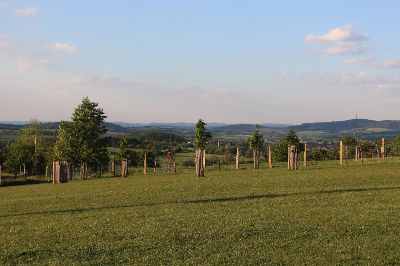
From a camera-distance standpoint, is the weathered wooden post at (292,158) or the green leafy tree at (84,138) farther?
the green leafy tree at (84,138)

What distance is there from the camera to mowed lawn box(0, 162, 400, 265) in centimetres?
1347

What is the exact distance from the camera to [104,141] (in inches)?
3455

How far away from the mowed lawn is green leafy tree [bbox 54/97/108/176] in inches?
2055

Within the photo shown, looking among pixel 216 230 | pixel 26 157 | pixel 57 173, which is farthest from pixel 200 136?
pixel 216 230

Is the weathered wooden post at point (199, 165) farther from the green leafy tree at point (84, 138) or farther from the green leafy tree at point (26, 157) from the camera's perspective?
the green leafy tree at point (26, 157)

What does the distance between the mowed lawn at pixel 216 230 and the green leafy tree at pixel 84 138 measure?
52.2m

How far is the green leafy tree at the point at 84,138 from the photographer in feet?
263

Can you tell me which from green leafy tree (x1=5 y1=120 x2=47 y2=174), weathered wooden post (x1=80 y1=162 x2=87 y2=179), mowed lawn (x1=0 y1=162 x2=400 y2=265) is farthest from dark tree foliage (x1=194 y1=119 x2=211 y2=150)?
mowed lawn (x1=0 y1=162 x2=400 y2=265)

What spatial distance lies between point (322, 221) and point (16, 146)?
3441 inches

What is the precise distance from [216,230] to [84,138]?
223ft

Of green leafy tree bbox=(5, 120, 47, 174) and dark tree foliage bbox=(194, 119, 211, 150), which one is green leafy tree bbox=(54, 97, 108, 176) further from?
dark tree foliage bbox=(194, 119, 211, 150)

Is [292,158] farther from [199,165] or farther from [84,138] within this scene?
[84,138]

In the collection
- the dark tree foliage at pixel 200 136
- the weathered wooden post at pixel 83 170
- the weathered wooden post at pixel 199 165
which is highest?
the dark tree foliage at pixel 200 136

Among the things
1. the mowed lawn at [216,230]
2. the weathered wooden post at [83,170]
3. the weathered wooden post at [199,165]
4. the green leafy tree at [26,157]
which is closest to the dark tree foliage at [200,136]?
the weathered wooden post at [199,165]
